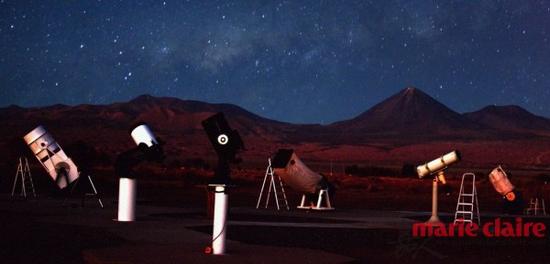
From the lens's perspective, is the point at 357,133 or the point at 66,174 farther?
the point at 357,133

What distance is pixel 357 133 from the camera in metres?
176

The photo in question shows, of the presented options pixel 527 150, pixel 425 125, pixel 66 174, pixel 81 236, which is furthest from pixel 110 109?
pixel 81 236

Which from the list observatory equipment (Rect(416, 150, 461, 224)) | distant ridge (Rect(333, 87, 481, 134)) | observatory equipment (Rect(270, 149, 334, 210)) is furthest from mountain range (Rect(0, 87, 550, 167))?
observatory equipment (Rect(416, 150, 461, 224))

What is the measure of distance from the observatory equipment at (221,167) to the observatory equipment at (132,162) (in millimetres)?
6224

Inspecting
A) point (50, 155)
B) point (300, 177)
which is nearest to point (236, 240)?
point (300, 177)

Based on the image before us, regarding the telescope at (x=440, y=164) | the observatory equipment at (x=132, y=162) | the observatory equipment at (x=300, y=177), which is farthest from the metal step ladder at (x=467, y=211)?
the observatory equipment at (x=132, y=162)

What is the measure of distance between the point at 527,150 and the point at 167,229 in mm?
134193

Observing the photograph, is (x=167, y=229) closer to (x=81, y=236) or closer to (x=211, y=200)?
(x=81, y=236)

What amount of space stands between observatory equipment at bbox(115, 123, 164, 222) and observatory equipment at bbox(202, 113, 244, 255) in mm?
6224

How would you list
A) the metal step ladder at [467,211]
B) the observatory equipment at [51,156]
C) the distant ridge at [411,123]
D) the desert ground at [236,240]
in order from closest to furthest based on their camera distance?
the desert ground at [236,240] < the metal step ladder at [467,211] < the observatory equipment at [51,156] < the distant ridge at [411,123]

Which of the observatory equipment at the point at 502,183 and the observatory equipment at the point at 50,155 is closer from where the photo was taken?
the observatory equipment at the point at 50,155

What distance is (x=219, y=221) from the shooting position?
11.7 m

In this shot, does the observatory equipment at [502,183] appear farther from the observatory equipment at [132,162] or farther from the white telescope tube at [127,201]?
the white telescope tube at [127,201]

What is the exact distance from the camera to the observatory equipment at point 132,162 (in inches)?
706
